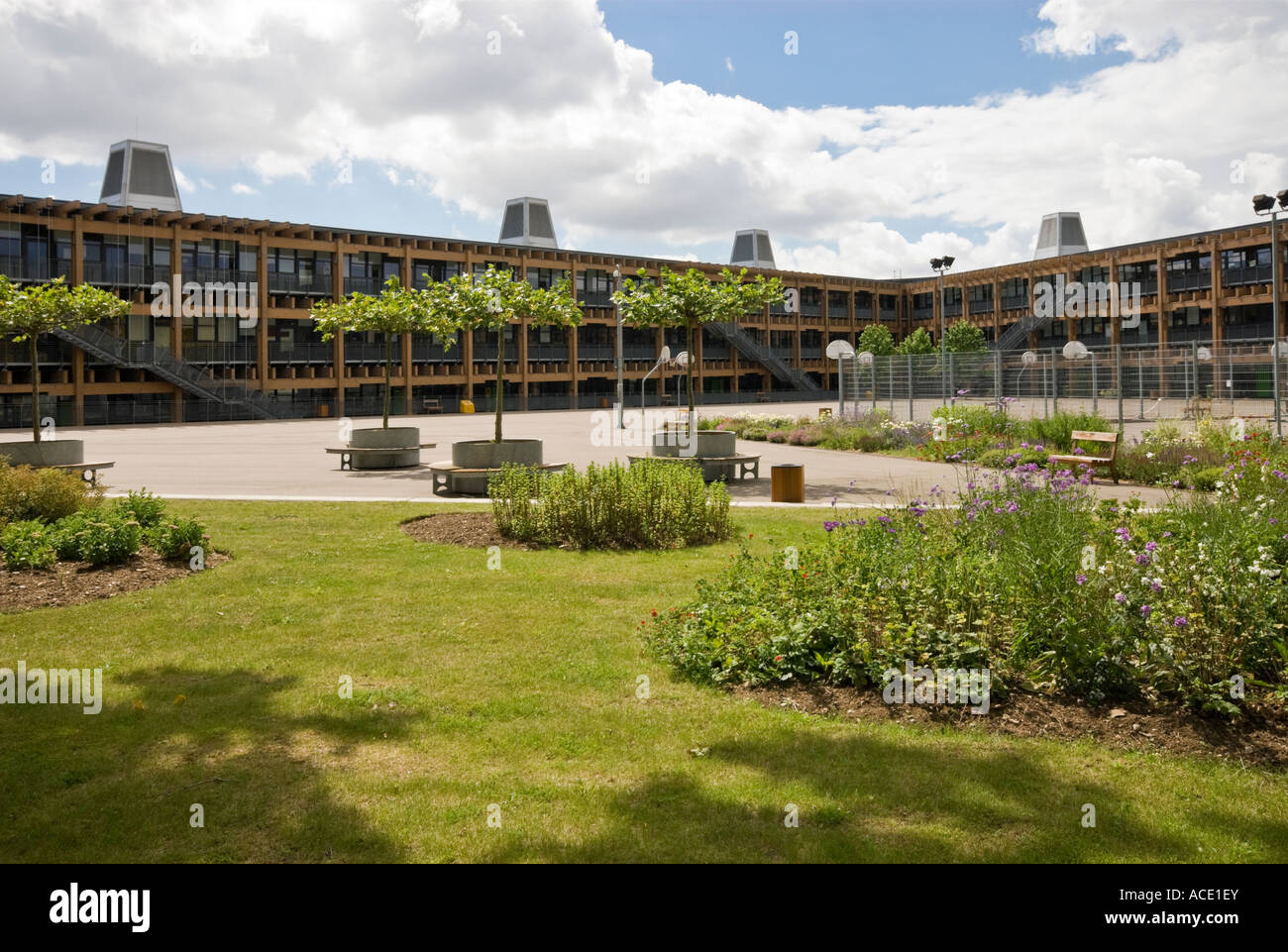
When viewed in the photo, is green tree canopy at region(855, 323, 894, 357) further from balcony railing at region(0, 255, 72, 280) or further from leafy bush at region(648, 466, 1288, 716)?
leafy bush at region(648, 466, 1288, 716)

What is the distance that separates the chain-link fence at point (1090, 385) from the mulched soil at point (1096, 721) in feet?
74.7

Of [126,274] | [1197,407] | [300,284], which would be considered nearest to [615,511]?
[1197,407]

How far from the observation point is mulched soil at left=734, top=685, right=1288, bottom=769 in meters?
5.85

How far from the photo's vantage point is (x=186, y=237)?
189ft

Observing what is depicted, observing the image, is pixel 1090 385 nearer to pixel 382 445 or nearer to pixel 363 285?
pixel 382 445

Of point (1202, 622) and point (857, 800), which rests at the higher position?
point (1202, 622)

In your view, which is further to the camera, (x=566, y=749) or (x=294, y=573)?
(x=294, y=573)

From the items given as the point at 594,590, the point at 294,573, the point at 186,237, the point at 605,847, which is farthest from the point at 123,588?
the point at 186,237

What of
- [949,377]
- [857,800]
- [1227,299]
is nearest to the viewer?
[857,800]

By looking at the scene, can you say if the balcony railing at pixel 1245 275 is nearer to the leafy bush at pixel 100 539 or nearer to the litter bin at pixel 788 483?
the litter bin at pixel 788 483

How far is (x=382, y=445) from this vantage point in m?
24.8

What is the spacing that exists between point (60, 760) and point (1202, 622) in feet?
21.2

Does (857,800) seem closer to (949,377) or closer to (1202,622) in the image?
(1202,622)

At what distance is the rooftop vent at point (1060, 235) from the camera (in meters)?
102
